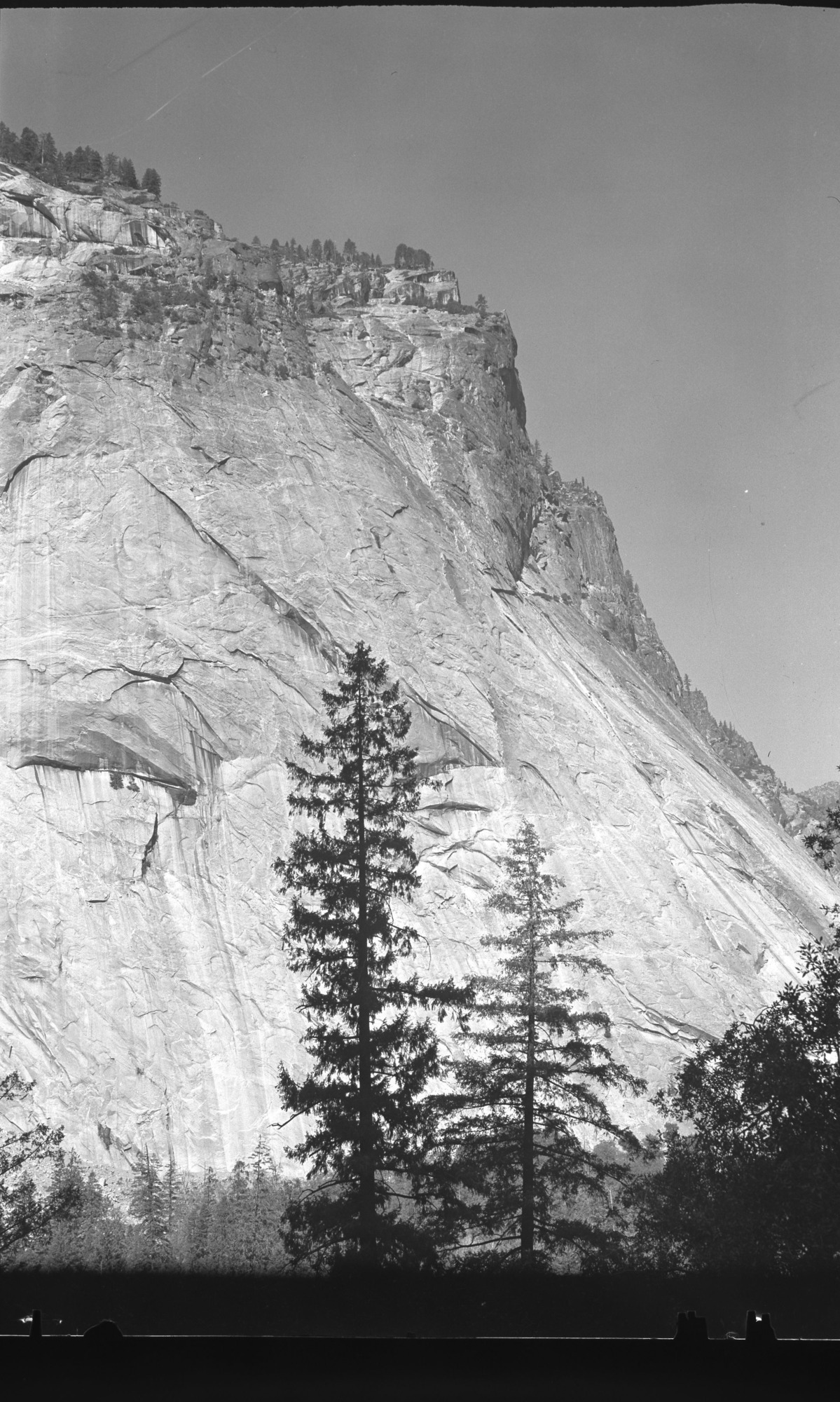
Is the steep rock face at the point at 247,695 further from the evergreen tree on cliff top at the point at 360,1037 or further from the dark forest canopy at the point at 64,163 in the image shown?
the evergreen tree on cliff top at the point at 360,1037

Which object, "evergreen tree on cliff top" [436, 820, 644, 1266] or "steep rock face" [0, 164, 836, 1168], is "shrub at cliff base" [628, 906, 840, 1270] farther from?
"steep rock face" [0, 164, 836, 1168]

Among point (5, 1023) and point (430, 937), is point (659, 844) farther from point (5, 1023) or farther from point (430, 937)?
point (5, 1023)

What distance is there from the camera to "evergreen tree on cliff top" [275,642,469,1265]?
1035cm

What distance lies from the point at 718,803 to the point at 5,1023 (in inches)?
509

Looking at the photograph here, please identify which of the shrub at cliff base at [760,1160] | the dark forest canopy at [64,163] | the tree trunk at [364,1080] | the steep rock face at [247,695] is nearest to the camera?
the shrub at cliff base at [760,1160]

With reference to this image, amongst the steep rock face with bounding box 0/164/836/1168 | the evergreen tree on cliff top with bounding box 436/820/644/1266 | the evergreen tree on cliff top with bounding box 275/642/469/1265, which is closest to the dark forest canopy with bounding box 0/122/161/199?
the steep rock face with bounding box 0/164/836/1168

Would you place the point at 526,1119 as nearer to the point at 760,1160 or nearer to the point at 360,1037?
the point at 360,1037

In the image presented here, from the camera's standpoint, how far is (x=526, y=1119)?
35.7ft

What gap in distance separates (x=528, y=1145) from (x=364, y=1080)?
173 centimetres

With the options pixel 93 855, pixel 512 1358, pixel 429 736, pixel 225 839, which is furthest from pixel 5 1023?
pixel 512 1358

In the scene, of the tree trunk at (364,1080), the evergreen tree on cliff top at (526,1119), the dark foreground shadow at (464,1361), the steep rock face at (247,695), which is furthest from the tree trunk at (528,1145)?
the steep rock face at (247,695)

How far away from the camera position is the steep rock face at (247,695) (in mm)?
15562

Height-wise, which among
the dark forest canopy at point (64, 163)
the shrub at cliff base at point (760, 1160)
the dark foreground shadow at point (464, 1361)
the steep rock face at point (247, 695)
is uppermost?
the dark forest canopy at point (64, 163)

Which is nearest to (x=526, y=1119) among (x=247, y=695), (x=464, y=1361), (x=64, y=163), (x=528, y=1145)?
(x=528, y=1145)
